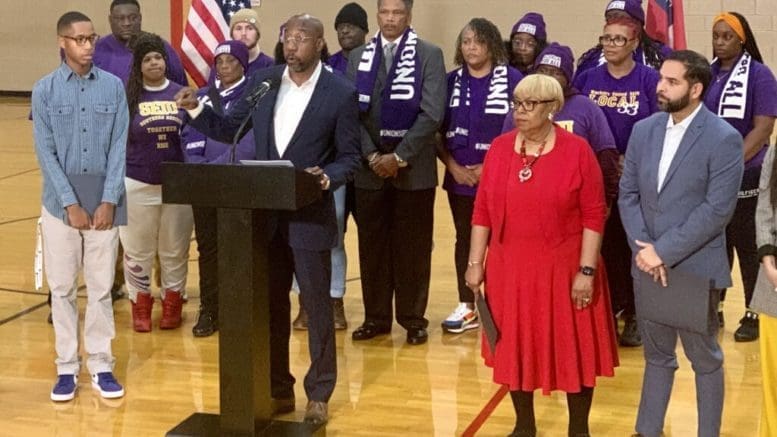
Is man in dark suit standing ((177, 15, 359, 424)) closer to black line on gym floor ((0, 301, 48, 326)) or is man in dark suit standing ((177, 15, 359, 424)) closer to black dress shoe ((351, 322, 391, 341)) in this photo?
black dress shoe ((351, 322, 391, 341))

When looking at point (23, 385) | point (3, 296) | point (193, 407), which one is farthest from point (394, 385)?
point (3, 296)

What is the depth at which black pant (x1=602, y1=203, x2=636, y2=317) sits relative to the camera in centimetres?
558

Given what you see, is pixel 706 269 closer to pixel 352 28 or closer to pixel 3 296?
pixel 352 28

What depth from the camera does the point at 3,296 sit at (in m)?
6.71

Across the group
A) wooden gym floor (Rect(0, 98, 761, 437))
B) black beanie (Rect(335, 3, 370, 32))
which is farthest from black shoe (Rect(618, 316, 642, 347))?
black beanie (Rect(335, 3, 370, 32))

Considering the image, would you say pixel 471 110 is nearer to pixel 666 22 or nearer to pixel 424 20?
pixel 666 22

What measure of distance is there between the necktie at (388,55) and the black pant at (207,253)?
1177 millimetres

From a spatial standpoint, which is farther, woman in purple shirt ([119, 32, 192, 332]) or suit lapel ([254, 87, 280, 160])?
woman in purple shirt ([119, 32, 192, 332])

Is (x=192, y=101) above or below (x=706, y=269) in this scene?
above

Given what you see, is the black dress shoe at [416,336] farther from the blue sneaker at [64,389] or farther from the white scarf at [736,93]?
the white scarf at [736,93]

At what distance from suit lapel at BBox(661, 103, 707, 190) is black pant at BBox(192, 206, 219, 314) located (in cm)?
271

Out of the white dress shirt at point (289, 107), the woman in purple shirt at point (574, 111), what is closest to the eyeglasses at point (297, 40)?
the white dress shirt at point (289, 107)

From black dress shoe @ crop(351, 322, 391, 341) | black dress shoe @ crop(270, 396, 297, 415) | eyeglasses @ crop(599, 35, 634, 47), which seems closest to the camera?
black dress shoe @ crop(270, 396, 297, 415)

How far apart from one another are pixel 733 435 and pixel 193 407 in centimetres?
227
